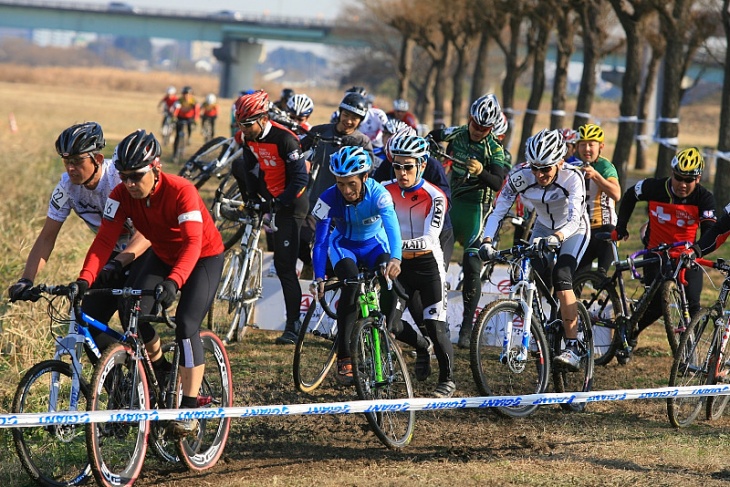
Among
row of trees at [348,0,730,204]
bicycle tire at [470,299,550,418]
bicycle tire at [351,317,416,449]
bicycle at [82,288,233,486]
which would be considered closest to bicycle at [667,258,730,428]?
bicycle tire at [470,299,550,418]

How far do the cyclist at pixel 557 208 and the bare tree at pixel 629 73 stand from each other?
12390 mm

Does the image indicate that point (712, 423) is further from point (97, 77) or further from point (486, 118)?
point (97, 77)

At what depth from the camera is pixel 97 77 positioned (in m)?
119

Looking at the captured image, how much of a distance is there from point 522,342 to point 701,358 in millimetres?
1438

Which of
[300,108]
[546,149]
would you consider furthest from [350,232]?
[300,108]

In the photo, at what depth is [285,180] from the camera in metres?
10.7

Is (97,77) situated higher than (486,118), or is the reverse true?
(97,77)

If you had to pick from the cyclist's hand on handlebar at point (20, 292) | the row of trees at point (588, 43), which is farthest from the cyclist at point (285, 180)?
the row of trees at point (588, 43)

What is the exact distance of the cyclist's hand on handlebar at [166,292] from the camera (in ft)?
20.0

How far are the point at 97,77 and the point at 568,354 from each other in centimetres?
11655

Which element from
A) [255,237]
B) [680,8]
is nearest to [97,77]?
[680,8]

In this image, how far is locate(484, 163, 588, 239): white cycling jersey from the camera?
895cm

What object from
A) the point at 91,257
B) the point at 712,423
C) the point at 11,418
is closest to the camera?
the point at 11,418

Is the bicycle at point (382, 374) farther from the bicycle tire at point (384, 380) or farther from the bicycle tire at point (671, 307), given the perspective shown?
the bicycle tire at point (671, 307)
